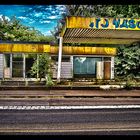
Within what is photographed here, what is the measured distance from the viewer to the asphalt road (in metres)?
7.64

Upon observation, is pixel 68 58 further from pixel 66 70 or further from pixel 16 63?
pixel 16 63

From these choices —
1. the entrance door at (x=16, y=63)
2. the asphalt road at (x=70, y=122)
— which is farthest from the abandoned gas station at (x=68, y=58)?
the asphalt road at (x=70, y=122)

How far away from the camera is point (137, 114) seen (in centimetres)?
1105

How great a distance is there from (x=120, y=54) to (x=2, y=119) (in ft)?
90.8

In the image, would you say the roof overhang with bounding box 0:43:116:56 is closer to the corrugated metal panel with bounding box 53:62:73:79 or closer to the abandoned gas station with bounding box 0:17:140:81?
the abandoned gas station with bounding box 0:17:140:81

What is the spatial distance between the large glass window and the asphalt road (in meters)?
16.9

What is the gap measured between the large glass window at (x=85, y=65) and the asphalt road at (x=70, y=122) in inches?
665

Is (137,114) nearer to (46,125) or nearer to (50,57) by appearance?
(46,125)

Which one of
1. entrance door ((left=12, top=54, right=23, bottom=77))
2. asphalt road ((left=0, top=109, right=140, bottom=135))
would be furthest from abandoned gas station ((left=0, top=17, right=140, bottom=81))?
asphalt road ((left=0, top=109, right=140, bottom=135))

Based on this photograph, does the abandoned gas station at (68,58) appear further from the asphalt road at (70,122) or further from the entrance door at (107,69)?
the asphalt road at (70,122)

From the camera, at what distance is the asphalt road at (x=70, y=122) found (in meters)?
7.64

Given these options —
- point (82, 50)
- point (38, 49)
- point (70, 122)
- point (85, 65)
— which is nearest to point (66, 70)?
point (85, 65)
